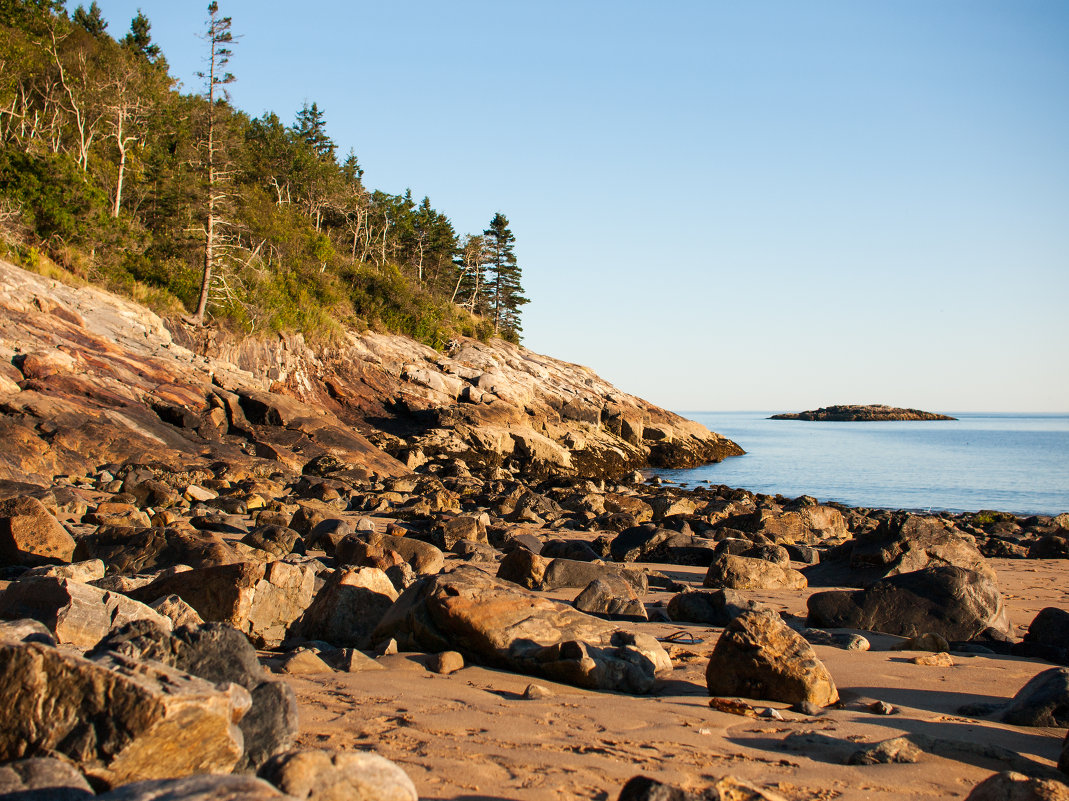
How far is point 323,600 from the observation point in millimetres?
6516

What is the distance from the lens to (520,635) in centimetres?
561

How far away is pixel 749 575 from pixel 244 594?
22.7 feet

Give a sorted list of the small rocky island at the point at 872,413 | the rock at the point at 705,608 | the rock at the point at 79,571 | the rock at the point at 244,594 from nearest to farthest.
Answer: the rock at the point at 244,594
the rock at the point at 79,571
the rock at the point at 705,608
the small rocky island at the point at 872,413

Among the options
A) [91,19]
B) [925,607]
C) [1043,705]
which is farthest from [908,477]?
[91,19]

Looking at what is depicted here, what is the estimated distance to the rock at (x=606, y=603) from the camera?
7.76m

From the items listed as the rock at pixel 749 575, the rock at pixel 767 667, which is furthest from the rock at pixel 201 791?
the rock at pixel 749 575

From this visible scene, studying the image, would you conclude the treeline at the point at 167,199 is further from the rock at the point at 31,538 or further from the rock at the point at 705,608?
the rock at the point at 705,608

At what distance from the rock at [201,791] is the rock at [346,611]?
386 centimetres

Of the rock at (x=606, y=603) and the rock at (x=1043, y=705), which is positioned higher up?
the rock at (x=1043, y=705)

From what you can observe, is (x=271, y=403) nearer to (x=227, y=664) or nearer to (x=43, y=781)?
(x=227, y=664)

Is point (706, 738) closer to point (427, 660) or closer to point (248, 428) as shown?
point (427, 660)

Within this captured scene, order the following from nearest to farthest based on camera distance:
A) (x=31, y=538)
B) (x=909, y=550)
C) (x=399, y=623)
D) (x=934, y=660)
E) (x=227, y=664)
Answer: (x=227, y=664), (x=399, y=623), (x=934, y=660), (x=31, y=538), (x=909, y=550)

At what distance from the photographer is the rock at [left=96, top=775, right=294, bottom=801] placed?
2217 mm

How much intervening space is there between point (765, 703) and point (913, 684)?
5.09 ft
